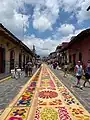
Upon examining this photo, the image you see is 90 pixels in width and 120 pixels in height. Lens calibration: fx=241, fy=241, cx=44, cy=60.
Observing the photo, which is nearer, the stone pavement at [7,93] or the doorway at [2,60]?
the stone pavement at [7,93]

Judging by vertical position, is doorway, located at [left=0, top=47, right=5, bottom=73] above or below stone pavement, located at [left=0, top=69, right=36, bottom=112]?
above

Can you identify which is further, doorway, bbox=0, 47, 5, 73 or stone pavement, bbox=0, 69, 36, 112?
doorway, bbox=0, 47, 5, 73

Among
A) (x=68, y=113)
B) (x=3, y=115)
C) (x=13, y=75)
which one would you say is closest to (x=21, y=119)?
(x=3, y=115)

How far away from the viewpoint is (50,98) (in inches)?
397

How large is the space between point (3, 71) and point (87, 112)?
18364mm

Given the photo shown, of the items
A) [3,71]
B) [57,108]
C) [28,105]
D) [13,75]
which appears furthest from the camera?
[3,71]

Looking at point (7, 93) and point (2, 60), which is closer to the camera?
point (7, 93)

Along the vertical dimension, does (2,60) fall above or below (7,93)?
above

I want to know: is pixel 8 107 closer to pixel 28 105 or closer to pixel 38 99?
pixel 28 105

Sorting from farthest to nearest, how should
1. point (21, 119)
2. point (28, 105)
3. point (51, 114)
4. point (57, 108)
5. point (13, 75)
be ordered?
point (13, 75) → point (28, 105) → point (57, 108) → point (51, 114) → point (21, 119)

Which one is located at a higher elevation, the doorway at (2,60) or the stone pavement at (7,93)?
the doorway at (2,60)

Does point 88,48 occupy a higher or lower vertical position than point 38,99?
higher

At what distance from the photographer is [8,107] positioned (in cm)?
841

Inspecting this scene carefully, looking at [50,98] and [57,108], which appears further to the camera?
[50,98]
